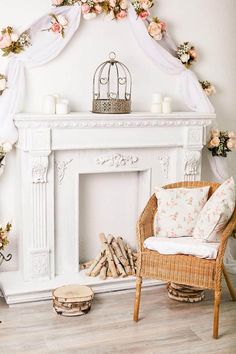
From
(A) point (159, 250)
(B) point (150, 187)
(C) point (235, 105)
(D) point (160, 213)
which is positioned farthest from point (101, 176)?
(C) point (235, 105)

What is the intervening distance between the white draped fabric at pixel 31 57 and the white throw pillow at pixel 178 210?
3.53ft

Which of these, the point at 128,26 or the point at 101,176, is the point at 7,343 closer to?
the point at 101,176

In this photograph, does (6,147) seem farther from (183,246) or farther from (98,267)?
(183,246)

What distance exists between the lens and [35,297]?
157 inches

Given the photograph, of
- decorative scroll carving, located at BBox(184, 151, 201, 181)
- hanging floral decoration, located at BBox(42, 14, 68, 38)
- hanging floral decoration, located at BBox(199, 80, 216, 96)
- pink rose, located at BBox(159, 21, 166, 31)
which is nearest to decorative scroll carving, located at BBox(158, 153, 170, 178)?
decorative scroll carving, located at BBox(184, 151, 201, 181)

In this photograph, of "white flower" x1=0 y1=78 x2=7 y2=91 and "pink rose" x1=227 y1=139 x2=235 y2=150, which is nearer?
"white flower" x1=0 y1=78 x2=7 y2=91

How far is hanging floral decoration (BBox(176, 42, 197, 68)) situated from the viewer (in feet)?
14.4

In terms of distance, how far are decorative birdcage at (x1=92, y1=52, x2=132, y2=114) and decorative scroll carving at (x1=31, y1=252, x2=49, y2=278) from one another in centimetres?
104

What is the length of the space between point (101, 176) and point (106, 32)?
1.02 m

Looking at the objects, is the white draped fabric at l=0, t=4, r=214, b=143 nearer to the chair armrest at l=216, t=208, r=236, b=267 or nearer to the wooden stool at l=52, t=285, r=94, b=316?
the wooden stool at l=52, t=285, r=94, b=316

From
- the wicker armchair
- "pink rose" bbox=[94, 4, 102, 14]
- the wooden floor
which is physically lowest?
the wooden floor

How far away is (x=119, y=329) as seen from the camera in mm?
3598

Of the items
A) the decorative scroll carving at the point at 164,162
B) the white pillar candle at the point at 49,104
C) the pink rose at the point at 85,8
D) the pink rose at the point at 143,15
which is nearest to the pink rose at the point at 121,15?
the pink rose at the point at 143,15

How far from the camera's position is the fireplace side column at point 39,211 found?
13.0 ft
